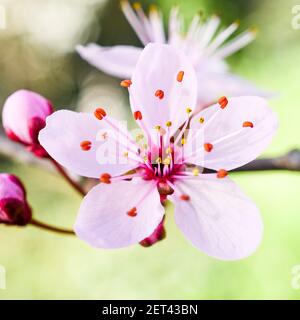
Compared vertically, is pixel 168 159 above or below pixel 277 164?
above

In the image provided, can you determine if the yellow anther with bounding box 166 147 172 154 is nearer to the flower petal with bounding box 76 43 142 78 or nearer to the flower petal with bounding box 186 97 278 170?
the flower petal with bounding box 186 97 278 170

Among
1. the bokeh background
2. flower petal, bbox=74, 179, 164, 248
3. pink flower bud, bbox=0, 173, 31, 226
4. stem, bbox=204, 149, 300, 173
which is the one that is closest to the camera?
flower petal, bbox=74, 179, 164, 248

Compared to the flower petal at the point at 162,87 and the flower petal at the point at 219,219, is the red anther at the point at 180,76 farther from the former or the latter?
the flower petal at the point at 219,219

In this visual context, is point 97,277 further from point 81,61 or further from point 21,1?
point 21,1

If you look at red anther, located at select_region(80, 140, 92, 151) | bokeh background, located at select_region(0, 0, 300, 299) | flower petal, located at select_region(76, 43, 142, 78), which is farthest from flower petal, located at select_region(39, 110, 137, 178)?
bokeh background, located at select_region(0, 0, 300, 299)

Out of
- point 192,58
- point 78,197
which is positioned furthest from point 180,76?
point 78,197

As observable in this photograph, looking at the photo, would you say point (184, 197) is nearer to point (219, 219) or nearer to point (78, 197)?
point (219, 219)
